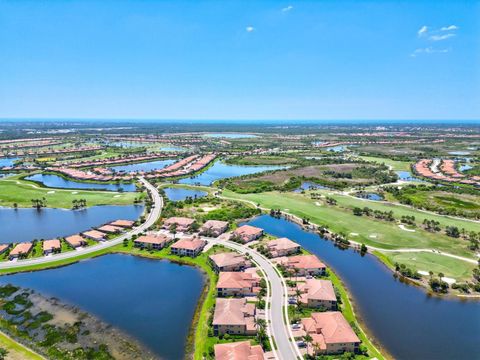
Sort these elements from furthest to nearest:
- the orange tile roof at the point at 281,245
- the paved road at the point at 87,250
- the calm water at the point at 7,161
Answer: the calm water at the point at 7,161 → the orange tile roof at the point at 281,245 → the paved road at the point at 87,250

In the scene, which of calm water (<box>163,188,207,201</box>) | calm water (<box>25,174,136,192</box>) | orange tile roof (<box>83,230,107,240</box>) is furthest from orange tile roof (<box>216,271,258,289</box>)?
calm water (<box>25,174,136,192</box>)

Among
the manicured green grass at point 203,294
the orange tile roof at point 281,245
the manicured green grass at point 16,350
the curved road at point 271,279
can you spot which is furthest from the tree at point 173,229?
the manicured green grass at point 16,350

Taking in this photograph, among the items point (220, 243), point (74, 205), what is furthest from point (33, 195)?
point (220, 243)

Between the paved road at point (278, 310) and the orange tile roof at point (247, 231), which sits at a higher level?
the orange tile roof at point (247, 231)

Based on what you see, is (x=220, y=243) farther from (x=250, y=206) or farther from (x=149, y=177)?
(x=149, y=177)

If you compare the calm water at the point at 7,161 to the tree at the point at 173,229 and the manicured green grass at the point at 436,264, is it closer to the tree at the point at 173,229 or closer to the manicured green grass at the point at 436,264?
the tree at the point at 173,229
